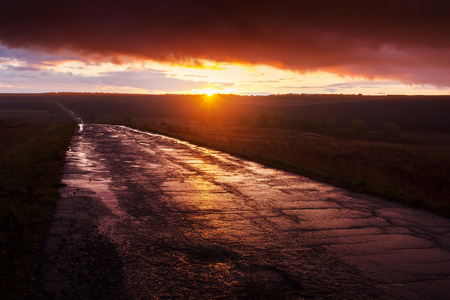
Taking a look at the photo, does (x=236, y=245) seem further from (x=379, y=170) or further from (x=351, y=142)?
(x=351, y=142)

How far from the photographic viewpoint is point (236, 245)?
482cm

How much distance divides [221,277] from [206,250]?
0.79m

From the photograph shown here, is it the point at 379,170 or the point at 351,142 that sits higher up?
the point at 379,170

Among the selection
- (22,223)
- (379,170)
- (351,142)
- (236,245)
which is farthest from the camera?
(351,142)

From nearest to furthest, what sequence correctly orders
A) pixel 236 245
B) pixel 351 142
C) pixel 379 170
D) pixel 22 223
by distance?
pixel 236 245 → pixel 22 223 → pixel 379 170 → pixel 351 142

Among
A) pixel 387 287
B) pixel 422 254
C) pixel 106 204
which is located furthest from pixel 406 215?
pixel 106 204

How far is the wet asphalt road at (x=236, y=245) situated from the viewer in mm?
3631

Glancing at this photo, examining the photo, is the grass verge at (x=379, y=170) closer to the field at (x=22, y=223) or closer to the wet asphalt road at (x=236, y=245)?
the wet asphalt road at (x=236, y=245)

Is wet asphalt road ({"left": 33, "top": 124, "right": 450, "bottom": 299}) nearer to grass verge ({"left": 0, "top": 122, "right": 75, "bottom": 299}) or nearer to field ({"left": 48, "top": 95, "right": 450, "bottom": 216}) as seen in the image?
grass verge ({"left": 0, "top": 122, "right": 75, "bottom": 299})

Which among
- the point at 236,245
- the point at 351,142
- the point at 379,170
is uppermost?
the point at 236,245

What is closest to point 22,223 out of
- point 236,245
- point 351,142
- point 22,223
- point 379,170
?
point 22,223

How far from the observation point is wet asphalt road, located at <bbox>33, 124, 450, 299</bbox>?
3631 millimetres

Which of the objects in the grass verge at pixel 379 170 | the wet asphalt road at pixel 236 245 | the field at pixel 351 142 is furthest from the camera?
the field at pixel 351 142

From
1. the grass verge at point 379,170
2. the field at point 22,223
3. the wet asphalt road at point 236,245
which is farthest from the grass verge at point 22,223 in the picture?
the grass verge at point 379,170
